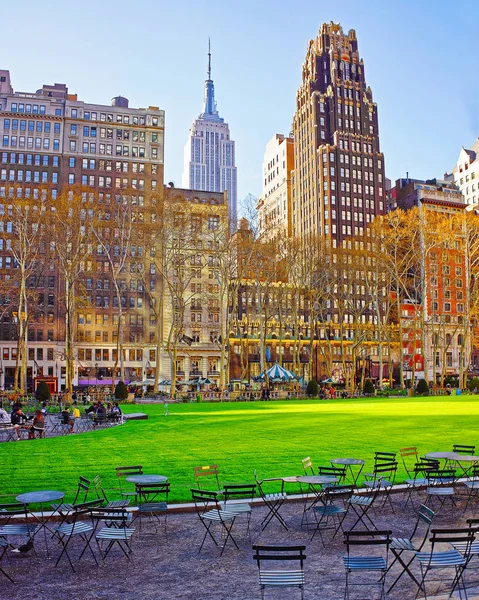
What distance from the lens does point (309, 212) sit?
13650cm

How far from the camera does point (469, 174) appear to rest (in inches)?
5807

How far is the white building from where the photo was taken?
5674 inches

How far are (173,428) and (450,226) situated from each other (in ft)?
166

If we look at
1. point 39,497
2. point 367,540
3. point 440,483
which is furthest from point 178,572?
point 440,483

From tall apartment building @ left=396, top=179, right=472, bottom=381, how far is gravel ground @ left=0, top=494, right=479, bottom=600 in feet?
232

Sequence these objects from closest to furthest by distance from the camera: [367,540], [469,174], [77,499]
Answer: [367,540] < [77,499] < [469,174]

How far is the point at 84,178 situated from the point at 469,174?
311ft

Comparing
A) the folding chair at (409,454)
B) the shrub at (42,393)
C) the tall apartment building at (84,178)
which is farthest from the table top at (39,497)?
the tall apartment building at (84,178)

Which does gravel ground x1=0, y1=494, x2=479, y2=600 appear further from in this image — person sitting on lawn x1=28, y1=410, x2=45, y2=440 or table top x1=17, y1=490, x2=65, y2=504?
person sitting on lawn x1=28, y1=410, x2=45, y2=440

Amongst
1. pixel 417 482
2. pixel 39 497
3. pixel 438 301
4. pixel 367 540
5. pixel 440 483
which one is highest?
pixel 438 301

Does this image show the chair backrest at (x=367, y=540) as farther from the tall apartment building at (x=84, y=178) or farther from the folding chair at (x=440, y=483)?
the tall apartment building at (x=84, y=178)

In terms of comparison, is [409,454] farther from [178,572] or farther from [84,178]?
[84,178]

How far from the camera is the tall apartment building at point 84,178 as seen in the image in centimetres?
9606

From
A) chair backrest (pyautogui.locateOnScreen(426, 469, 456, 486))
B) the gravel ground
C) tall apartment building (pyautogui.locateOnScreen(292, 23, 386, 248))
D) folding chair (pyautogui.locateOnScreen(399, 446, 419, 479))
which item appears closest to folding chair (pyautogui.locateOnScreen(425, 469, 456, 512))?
chair backrest (pyautogui.locateOnScreen(426, 469, 456, 486))
